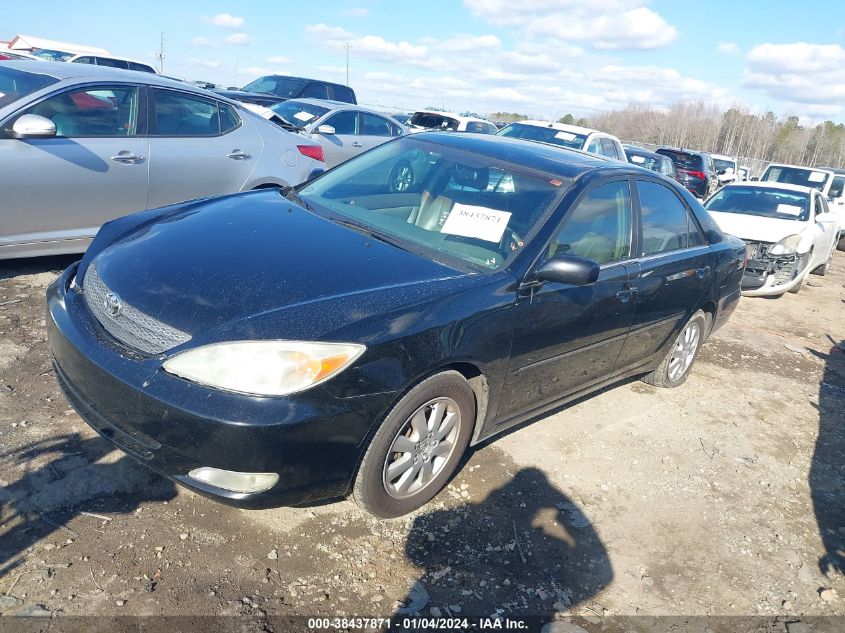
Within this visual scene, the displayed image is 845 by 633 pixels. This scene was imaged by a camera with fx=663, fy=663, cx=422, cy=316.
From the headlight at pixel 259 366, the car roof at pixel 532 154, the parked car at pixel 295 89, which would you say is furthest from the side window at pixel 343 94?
the headlight at pixel 259 366

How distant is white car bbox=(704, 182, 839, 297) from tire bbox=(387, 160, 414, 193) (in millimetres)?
5411

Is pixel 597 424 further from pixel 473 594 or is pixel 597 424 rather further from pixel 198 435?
pixel 198 435

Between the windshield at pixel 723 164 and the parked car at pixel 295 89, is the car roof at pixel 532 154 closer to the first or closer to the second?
the parked car at pixel 295 89

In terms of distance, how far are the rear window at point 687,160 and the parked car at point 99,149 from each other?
56.6ft

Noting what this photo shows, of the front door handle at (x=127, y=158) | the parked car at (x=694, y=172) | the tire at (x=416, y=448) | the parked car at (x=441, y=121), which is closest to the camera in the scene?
the tire at (x=416, y=448)

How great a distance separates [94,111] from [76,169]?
53 cm

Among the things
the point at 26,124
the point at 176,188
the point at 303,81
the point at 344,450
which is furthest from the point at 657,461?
the point at 303,81

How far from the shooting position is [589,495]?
3.61 meters

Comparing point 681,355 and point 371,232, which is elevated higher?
point 371,232

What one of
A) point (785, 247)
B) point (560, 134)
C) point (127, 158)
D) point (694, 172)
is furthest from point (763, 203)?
point (694, 172)

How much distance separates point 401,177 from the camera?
13.4 ft

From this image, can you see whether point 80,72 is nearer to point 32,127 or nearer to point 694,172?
point 32,127

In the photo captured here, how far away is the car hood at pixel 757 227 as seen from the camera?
28.8 ft

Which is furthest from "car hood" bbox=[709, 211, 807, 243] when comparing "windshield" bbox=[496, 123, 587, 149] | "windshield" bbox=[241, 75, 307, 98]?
"windshield" bbox=[241, 75, 307, 98]
